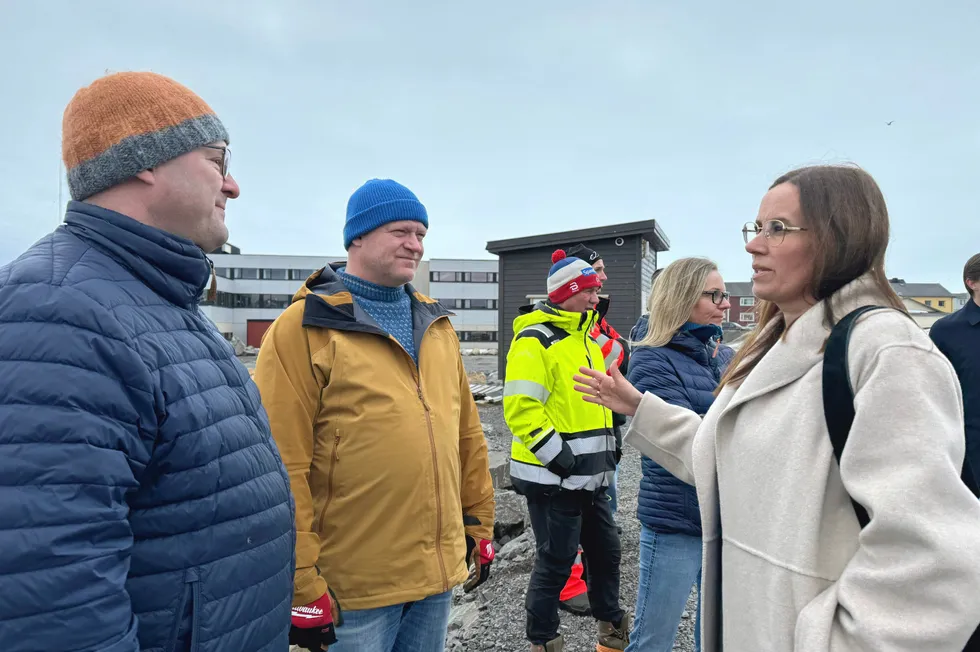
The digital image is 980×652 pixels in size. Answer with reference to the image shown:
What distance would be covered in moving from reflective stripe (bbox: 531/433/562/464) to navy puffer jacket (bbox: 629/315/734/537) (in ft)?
1.70

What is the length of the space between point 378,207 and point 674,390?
1.76 meters

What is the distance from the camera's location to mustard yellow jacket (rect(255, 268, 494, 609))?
2.08m

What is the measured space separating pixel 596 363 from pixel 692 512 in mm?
1263

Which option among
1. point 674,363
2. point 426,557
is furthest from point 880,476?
point 674,363

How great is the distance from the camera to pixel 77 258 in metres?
1.22

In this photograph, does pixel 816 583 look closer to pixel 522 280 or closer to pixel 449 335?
pixel 449 335

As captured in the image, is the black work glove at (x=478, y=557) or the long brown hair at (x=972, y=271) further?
the long brown hair at (x=972, y=271)

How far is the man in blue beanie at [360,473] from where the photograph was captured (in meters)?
2.06

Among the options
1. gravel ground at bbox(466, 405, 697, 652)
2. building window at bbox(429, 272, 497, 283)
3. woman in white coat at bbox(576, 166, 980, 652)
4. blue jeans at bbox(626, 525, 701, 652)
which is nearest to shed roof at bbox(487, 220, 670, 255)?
gravel ground at bbox(466, 405, 697, 652)

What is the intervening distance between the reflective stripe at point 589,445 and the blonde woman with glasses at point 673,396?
0.43m

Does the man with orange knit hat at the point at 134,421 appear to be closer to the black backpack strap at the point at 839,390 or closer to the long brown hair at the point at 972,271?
the black backpack strap at the point at 839,390

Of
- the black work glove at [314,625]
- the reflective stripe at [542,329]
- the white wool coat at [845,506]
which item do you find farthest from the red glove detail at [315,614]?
the reflective stripe at [542,329]

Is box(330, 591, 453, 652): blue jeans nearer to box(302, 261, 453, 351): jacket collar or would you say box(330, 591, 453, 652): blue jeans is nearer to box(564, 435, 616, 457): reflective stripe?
box(302, 261, 453, 351): jacket collar

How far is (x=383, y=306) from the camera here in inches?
98.5
